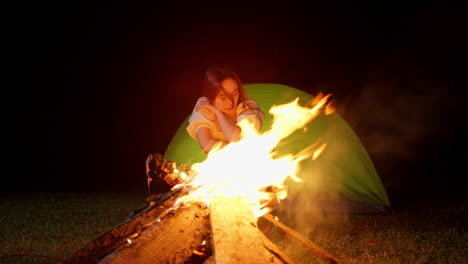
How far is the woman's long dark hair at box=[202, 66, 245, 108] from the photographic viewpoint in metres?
3.29

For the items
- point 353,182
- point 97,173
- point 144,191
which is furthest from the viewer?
point 97,173

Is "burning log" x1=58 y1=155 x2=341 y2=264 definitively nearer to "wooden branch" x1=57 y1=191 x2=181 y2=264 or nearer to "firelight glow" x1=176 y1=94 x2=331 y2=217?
"wooden branch" x1=57 y1=191 x2=181 y2=264

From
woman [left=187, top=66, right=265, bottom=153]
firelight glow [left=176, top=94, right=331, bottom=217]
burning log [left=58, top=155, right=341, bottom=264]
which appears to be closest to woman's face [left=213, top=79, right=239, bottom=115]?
woman [left=187, top=66, right=265, bottom=153]

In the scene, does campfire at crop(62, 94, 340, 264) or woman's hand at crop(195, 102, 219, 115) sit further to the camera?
woman's hand at crop(195, 102, 219, 115)

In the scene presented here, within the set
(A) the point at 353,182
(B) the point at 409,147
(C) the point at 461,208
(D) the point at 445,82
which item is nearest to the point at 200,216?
(A) the point at 353,182

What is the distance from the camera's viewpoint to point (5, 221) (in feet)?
12.9

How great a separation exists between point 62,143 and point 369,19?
11857 mm

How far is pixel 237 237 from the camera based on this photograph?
1.67 metres

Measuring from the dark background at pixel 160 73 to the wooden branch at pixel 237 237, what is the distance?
788 centimetres

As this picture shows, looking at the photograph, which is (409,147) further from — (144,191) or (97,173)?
(97,173)

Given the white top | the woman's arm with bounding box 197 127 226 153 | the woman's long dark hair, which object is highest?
the woman's long dark hair

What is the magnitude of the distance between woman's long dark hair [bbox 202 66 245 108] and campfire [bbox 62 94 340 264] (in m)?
0.76

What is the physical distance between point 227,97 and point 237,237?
6.13 ft

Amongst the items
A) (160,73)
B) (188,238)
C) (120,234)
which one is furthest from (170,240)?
(160,73)
